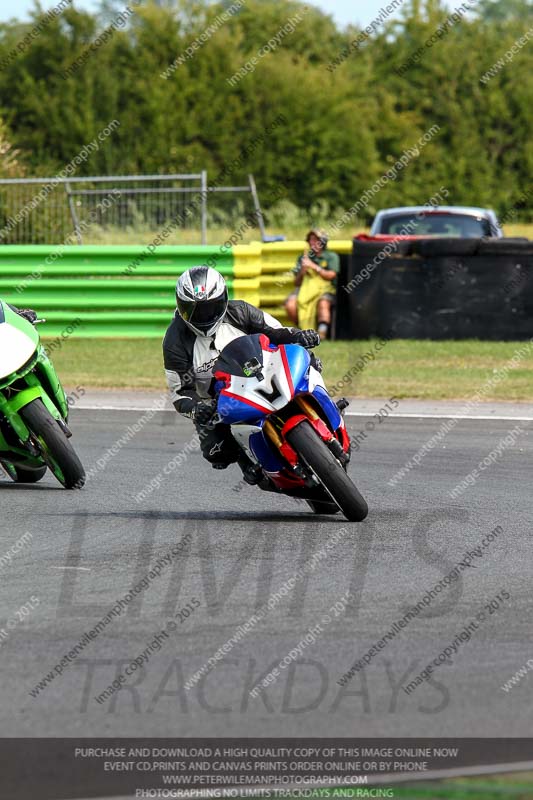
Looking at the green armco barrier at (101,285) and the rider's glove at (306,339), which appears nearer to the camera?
the rider's glove at (306,339)

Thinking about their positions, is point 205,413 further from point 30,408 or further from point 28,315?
point 28,315

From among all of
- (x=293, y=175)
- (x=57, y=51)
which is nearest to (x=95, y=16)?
(x=57, y=51)

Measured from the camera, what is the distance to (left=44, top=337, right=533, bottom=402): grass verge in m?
14.0

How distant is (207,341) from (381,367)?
7789mm

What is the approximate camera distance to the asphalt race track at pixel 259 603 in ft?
14.1

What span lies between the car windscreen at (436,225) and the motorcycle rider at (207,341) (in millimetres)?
11296

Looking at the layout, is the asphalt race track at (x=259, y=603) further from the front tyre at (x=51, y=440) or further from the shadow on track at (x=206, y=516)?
the front tyre at (x=51, y=440)

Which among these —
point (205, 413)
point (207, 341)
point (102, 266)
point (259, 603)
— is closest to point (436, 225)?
point (102, 266)

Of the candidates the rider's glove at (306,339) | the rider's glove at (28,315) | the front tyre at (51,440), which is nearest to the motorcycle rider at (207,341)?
the rider's glove at (306,339)

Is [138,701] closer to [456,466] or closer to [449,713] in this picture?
[449,713]

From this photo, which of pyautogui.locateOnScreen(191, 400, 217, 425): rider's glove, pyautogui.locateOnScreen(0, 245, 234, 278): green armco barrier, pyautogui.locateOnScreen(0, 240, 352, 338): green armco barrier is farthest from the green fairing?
pyautogui.locateOnScreen(0, 245, 234, 278): green armco barrier

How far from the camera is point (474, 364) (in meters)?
15.4

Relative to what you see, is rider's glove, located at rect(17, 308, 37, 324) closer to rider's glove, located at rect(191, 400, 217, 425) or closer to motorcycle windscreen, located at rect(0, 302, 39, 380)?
motorcycle windscreen, located at rect(0, 302, 39, 380)

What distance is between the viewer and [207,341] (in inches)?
308
